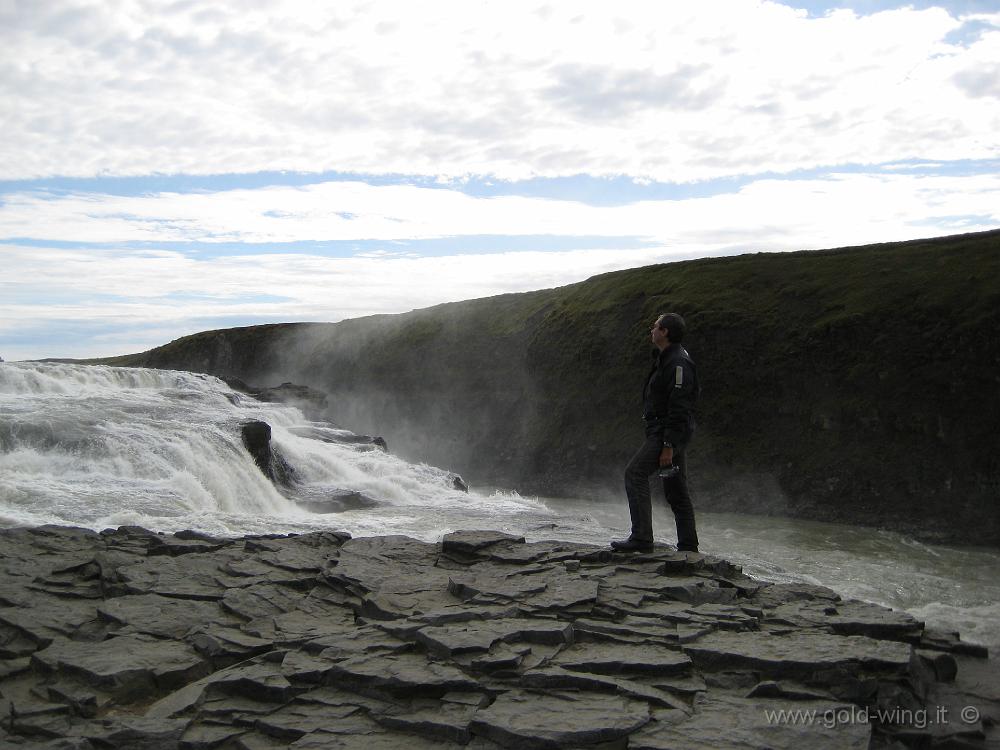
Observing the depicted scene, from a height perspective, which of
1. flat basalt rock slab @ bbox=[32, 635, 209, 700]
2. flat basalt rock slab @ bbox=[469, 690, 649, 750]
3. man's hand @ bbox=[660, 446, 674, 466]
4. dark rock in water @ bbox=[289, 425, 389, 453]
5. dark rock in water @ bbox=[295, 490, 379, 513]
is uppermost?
man's hand @ bbox=[660, 446, 674, 466]

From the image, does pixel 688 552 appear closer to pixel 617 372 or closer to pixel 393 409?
pixel 617 372

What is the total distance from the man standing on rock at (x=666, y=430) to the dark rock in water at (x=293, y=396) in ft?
113

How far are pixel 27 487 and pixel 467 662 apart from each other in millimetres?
14302

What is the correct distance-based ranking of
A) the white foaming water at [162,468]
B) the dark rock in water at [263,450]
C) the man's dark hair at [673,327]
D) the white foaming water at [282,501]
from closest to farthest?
the man's dark hair at [673,327] < the white foaming water at [282,501] < the white foaming water at [162,468] < the dark rock in water at [263,450]

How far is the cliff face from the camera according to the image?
29453 mm

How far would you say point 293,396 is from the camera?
149ft

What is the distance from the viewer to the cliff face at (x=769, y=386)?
29.5m

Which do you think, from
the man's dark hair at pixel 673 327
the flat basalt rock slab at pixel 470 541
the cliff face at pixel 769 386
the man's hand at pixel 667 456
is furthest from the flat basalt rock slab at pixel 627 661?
the cliff face at pixel 769 386

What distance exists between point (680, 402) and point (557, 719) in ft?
16.2

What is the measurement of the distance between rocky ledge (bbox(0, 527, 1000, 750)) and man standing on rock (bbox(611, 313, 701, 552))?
1.99 ft

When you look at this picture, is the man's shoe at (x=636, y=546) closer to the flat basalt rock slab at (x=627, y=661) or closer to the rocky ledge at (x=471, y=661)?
the rocky ledge at (x=471, y=661)

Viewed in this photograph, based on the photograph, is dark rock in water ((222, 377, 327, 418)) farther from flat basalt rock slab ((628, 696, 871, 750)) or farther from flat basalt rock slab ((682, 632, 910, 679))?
flat basalt rock slab ((628, 696, 871, 750))

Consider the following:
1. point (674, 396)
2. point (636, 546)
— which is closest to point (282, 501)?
point (636, 546)

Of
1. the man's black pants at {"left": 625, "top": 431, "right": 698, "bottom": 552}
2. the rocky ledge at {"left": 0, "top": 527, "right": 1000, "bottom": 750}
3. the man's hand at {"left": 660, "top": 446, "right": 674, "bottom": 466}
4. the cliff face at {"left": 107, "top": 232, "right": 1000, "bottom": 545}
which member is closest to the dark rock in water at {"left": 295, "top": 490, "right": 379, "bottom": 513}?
the rocky ledge at {"left": 0, "top": 527, "right": 1000, "bottom": 750}
